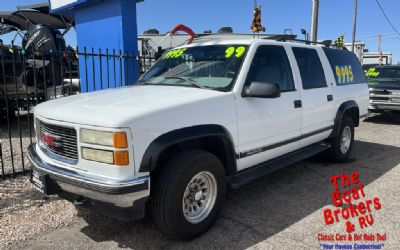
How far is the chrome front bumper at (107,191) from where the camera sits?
2.73m

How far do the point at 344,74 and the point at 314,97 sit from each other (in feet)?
4.55

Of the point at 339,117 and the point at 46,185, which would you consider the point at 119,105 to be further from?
the point at 339,117

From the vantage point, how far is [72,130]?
2982 mm

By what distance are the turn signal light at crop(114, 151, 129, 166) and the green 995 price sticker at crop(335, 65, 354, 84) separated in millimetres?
4126

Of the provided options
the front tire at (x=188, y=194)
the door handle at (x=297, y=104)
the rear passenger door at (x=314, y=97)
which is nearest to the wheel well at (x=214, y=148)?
the front tire at (x=188, y=194)

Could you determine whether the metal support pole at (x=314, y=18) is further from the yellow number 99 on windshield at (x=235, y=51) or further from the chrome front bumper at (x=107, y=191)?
the chrome front bumper at (x=107, y=191)

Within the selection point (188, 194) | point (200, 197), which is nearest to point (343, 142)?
point (200, 197)

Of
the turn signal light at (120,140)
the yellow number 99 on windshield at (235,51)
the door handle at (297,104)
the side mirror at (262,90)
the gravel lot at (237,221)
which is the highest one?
the yellow number 99 on windshield at (235,51)

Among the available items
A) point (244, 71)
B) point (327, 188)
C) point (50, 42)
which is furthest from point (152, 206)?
point (50, 42)

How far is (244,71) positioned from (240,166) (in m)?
1.02

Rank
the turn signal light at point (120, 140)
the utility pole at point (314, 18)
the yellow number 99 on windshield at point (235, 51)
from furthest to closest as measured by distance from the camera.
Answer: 1. the utility pole at point (314, 18)
2. the yellow number 99 on windshield at point (235, 51)
3. the turn signal light at point (120, 140)

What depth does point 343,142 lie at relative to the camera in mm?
6078

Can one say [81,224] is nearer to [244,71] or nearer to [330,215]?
[244,71]

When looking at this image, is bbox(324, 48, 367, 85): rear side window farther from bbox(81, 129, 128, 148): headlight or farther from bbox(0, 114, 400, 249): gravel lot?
bbox(81, 129, 128, 148): headlight
